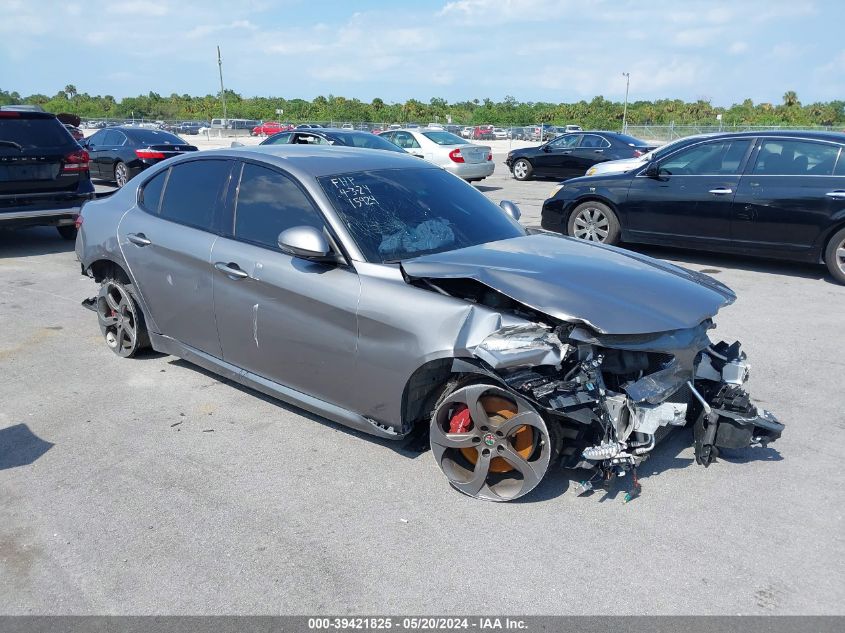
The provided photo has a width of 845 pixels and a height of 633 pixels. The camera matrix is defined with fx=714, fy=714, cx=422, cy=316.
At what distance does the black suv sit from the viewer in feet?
29.7

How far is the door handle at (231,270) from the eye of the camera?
4.32 meters

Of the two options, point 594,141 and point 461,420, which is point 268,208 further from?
point 594,141

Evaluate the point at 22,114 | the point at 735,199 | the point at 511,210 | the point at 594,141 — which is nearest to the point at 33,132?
the point at 22,114

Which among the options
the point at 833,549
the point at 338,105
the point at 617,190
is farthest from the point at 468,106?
the point at 833,549

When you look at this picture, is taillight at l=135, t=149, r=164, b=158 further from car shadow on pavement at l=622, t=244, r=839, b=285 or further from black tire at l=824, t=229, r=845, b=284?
black tire at l=824, t=229, r=845, b=284

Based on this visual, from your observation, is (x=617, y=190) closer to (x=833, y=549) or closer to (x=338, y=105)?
(x=833, y=549)

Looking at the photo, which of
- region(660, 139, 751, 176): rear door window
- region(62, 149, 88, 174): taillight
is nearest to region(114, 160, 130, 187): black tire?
region(62, 149, 88, 174): taillight

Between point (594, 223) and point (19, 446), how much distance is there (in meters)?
7.49

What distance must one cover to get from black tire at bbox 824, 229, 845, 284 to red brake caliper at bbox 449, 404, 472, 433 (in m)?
6.18

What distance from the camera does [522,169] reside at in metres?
21.6

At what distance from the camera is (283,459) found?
4020 mm

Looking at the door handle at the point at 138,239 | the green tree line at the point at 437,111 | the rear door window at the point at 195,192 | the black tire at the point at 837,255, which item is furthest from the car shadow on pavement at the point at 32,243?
the green tree line at the point at 437,111

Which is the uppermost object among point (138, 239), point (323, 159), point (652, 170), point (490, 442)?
point (323, 159)

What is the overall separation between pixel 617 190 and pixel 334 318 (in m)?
6.49
